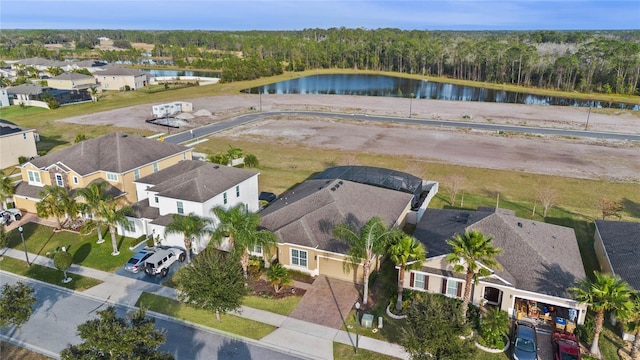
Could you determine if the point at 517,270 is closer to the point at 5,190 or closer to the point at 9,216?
the point at 9,216

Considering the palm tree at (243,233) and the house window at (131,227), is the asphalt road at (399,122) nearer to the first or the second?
the house window at (131,227)

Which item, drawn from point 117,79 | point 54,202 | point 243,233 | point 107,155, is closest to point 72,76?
point 117,79

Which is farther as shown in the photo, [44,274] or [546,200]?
[546,200]

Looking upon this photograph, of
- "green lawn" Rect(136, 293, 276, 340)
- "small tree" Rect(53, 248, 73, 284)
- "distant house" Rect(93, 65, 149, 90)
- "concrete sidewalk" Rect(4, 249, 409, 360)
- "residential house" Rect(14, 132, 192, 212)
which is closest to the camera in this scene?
"concrete sidewalk" Rect(4, 249, 409, 360)

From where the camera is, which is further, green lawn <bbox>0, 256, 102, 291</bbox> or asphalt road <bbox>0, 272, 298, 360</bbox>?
green lawn <bbox>0, 256, 102, 291</bbox>

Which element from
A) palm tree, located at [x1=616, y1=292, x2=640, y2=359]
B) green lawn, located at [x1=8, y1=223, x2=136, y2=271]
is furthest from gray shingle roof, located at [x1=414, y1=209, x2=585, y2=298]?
green lawn, located at [x1=8, y1=223, x2=136, y2=271]

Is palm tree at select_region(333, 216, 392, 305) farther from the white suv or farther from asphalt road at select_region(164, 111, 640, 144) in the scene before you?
asphalt road at select_region(164, 111, 640, 144)
